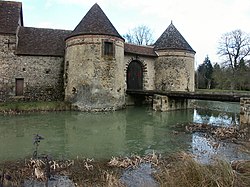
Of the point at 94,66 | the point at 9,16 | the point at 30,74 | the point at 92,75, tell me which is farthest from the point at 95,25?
the point at 9,16

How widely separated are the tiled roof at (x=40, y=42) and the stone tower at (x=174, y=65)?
792 centimetres

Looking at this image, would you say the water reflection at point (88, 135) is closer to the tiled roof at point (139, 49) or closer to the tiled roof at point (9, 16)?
the tiled roof at point (9, 16)

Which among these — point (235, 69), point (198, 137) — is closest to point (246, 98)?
point (198, 137)

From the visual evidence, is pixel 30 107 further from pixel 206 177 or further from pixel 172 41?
pixel 206 177

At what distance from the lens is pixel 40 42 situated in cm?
1894

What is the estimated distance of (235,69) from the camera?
33.4 m

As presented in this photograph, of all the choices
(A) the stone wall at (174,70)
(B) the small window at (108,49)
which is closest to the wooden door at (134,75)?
(A) the stone wall at (174,70)

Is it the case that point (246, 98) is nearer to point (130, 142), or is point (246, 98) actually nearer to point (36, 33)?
point (130, 142)

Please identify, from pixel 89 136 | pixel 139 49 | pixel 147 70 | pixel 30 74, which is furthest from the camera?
pixel 147 70

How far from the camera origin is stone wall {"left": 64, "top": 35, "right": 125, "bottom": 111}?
16.2 metres

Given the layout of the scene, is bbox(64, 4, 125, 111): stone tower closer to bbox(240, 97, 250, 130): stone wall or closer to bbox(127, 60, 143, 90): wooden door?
bbox(127, 60, 143, 90): wooden door

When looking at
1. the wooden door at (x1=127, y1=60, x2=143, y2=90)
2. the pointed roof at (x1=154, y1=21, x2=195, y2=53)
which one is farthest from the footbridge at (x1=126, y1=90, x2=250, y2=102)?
the pointed roof at (x1=154, y1=21, x2=195, y2=53)

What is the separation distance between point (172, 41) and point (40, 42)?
34.1 feet

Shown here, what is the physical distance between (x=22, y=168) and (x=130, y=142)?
3.83 meters
